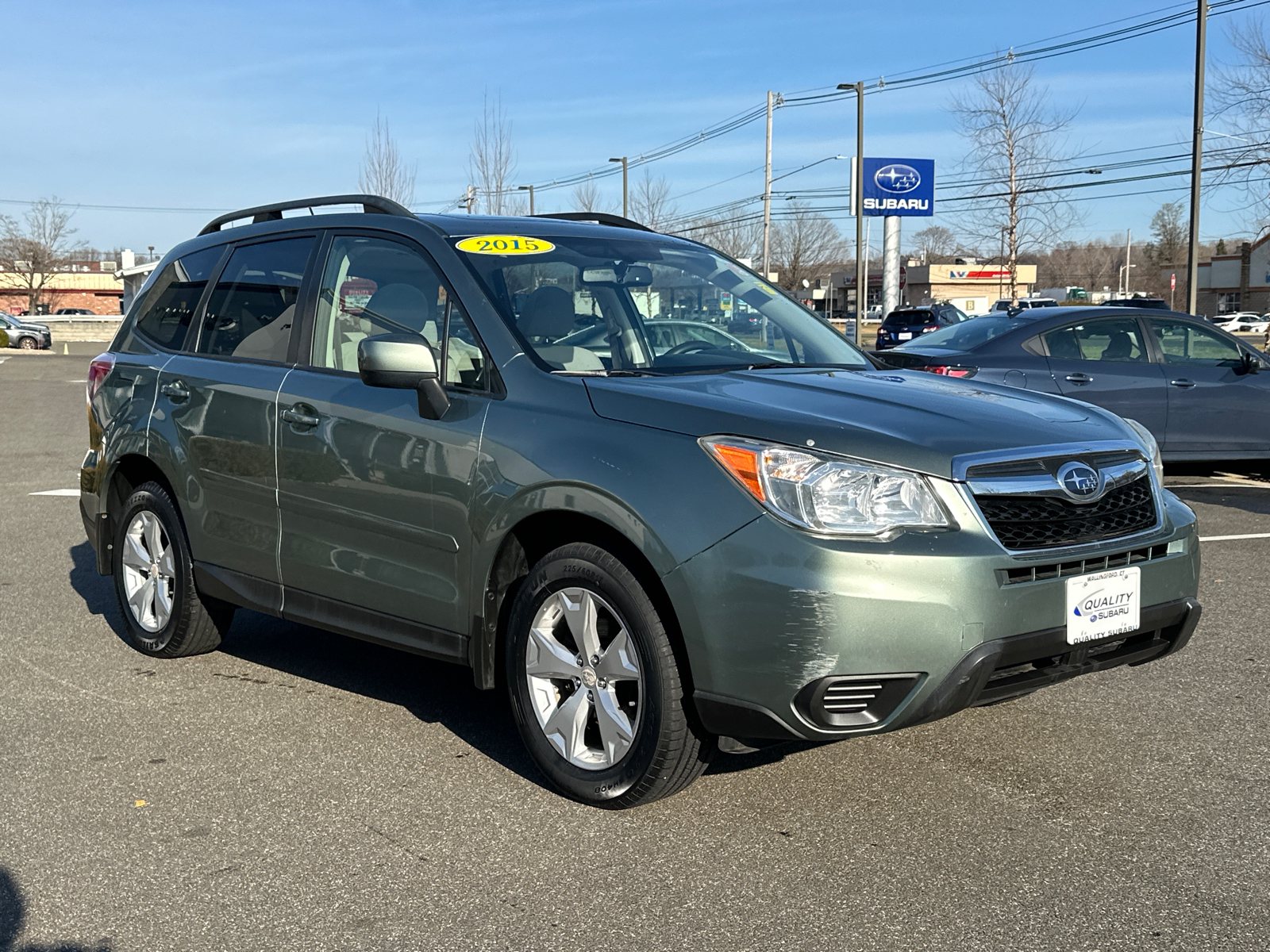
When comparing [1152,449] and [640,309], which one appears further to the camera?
[640,309]

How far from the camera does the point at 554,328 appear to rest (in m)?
4.44

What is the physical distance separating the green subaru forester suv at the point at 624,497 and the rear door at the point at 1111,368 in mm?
6521

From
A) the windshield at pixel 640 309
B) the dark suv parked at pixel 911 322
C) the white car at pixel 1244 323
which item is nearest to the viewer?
the windshield at pixel 640 309

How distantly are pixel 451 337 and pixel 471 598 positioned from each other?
90 cm

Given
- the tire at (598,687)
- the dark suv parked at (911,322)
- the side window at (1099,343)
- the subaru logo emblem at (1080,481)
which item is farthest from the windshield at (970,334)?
the dark suv parked at (911,322)

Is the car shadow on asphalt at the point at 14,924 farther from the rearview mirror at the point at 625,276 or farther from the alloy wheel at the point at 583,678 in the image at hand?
the rearview mirror at the point at 625,276

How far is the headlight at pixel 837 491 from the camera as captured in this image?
3.53 meters

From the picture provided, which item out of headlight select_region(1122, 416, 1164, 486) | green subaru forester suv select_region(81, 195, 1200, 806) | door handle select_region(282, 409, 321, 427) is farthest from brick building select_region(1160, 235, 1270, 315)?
door handle select_region(282, 409, 321, 427)

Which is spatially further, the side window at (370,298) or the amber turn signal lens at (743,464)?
the side window at (370,298)

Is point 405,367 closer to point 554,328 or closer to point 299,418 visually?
point 554,328

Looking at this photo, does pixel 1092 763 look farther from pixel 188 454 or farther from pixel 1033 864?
pixel 188 454

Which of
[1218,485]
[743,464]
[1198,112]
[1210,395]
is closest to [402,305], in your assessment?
[743,464]

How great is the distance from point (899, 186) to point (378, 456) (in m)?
53.2

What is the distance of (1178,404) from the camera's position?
37.2 ft
